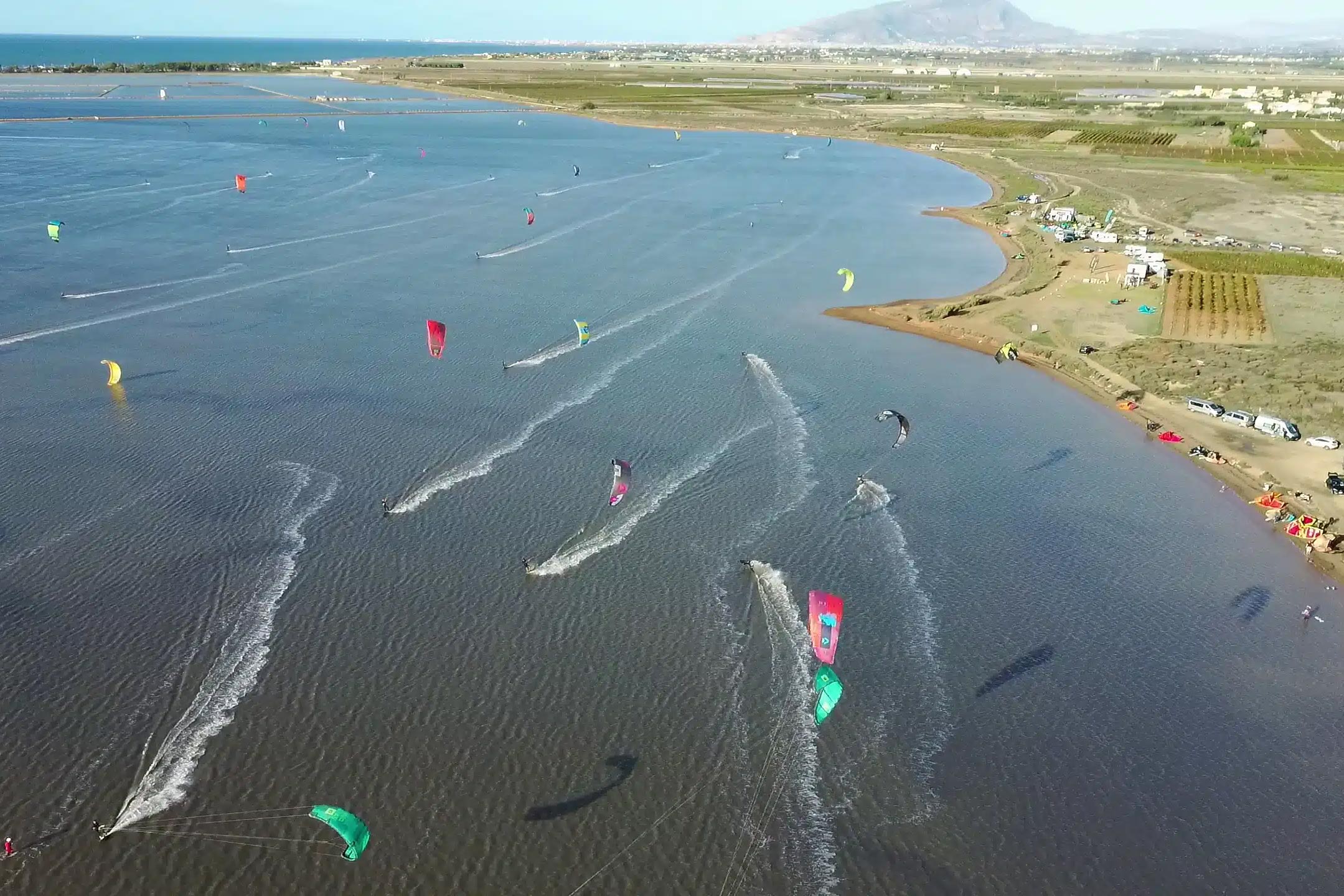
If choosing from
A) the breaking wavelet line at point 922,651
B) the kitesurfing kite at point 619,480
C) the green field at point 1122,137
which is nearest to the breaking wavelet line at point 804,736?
the breaking wavelet line at point 922,651

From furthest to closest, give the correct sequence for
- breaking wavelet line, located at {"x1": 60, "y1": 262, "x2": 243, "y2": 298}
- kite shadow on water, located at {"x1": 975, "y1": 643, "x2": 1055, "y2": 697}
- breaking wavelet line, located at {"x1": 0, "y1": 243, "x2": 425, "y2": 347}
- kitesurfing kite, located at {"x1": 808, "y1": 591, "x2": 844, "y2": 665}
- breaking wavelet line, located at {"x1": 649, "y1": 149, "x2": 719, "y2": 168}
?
breaking wavelet line, located at {"x1": 649, "y1": 149, "x2": 719, "y2": 168} < breaking wavelet line, located at {"x1": 60, "y1": 262, "x2": 243, "y2": 298} < breaking wavelet line, located at {"x1": 0, "y1": 243, "x2": 425, "y2": 347} < kite shadow on water, located at {"x1": 975, "y1": 643, "x2": 1055, "y2": 697} < kitesurfing kite, located at {"x1": 808, "y1": 591, "x2": 844, "y2": 665}

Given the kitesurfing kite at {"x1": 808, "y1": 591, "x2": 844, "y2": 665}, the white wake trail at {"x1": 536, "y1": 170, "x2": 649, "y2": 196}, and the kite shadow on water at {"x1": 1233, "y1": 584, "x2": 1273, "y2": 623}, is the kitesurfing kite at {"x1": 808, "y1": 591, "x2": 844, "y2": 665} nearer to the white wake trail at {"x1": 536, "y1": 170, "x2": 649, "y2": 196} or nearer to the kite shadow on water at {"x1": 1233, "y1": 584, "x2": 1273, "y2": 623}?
the kite shadow on water at {"x1": 1233, "y1": 584, "x2": 1273, "y2": 623}

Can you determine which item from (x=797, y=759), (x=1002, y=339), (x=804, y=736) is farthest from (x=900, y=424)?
(x=797, y=759)

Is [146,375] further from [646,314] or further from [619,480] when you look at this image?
[619,480]

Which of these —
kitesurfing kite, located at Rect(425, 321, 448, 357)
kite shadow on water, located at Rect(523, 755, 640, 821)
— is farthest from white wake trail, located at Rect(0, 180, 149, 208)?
kite shadow on water, located at Rect(523, 755, 640, 821)

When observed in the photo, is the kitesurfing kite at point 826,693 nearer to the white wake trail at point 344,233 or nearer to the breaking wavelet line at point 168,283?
the breaking wavelet line at point 168,283

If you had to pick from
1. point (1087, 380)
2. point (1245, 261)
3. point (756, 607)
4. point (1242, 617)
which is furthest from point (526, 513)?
point (1245, 261)
